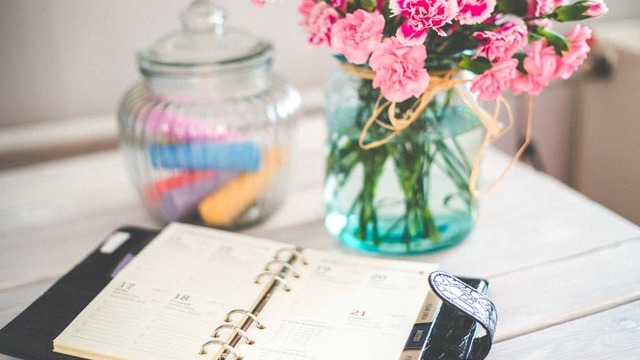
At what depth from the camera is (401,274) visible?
0.70m

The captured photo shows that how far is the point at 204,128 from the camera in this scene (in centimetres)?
86

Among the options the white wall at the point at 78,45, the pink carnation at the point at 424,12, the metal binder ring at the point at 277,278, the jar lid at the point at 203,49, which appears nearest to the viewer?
the pink carnation at the point at 424,12

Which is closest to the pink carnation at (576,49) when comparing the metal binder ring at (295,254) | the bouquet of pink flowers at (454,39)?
the bouquet of pink flowers at (454,39)

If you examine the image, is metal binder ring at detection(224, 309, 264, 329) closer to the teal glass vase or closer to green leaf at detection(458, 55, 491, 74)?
the teal glass vase

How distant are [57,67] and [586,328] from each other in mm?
946

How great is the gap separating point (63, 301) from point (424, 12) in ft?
1.51

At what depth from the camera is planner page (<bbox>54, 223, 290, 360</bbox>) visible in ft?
2.00

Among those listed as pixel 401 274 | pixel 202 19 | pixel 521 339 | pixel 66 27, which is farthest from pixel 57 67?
pixel 521 339

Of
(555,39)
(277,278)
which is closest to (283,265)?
(277,278)

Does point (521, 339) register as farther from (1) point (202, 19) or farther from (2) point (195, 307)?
(1) point (202, 19)

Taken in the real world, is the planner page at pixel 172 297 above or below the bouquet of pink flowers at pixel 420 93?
below

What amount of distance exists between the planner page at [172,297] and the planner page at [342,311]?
4 centimetres

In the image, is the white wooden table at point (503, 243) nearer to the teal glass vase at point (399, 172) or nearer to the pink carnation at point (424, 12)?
the teal glass vase at point (399, 172)

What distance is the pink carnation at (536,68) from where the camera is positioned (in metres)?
0.66
